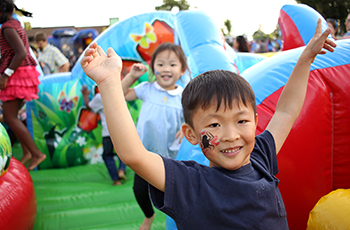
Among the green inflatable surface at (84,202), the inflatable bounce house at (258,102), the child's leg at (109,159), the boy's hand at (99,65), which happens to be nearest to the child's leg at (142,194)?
the green inflatable surface at (84,202)

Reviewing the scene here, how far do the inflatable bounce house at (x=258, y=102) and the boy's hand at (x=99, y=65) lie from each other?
2.66 feet

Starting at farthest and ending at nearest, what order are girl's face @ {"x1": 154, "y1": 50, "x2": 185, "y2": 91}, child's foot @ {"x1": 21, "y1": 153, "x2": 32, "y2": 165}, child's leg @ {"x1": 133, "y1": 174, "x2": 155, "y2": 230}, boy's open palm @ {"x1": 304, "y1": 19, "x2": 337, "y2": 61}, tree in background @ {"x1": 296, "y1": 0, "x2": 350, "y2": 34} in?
tree in background @ {"x1": 296, "y1": 0, "x2": 350, "y2": 34}, child's foot @ {"x1": 21, "y1": 153, "x2": 32, "y2": 165}, girl's face @ {"x1": 154, "y1": 50, "x2": 185, "y2": 91}, child's leg @ {"x1": 133, "y1": 174, "x2": 155, "y2": 230}, boy's open palm @ {"x1": 304, "y1": 19, "x2": 337, "y2": 61}

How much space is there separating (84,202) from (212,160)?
5.68 ft

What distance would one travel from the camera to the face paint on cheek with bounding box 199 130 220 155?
87 centimetres

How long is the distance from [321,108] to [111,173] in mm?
1906

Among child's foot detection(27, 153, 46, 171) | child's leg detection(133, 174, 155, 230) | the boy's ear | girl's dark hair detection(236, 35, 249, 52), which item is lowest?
child's foot detection(27, 153, 46, 171)

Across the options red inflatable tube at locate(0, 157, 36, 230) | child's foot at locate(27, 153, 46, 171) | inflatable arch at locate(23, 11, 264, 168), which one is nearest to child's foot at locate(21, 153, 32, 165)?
inflatable arch at locate(23, 11, 264, 168)

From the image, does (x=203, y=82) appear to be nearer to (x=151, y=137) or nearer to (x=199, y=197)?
(x=199, y=197)

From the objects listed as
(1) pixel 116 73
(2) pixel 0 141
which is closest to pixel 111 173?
(2) pixel 0 141

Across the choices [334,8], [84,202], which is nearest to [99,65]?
[84,202]

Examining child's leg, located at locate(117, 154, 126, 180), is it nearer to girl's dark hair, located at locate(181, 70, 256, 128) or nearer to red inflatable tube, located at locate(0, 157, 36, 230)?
red inflatable tube, located at locate(0, 157, 36, 230)

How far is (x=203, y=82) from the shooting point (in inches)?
36.5

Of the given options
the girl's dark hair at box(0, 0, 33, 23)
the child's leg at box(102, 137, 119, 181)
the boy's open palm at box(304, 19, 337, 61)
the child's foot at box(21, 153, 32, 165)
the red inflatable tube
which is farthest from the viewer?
the child's foot at box(21, 153, 32, 165)

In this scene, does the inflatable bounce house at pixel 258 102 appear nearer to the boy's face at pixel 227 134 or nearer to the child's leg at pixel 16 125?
the child's leg at pixel 16 125
